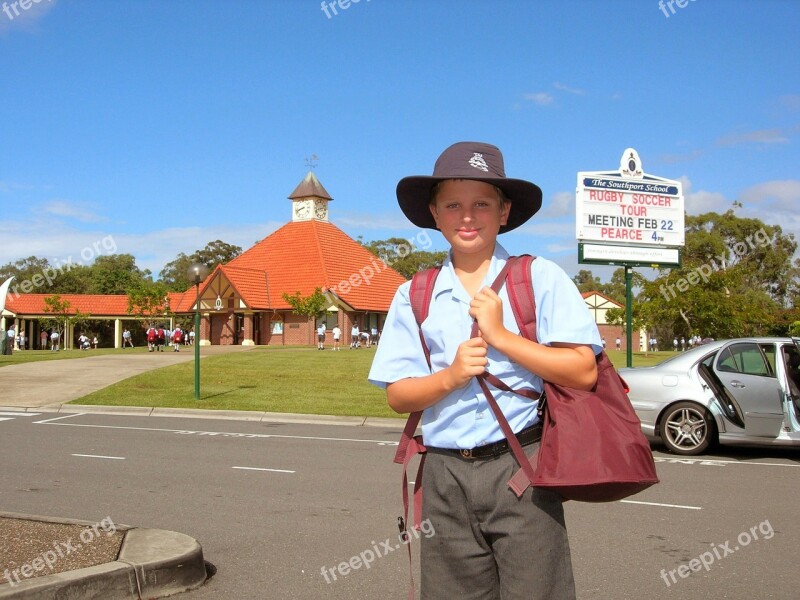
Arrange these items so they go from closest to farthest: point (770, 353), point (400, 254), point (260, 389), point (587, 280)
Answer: point (770, 353) < point (260, 389) < point (400, 254) < point (587, 280)

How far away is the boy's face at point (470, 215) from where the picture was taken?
8.75 feet

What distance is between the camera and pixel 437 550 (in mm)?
2553

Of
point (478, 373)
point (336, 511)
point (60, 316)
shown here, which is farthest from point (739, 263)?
point (478, 373)

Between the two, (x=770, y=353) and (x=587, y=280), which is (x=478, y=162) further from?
(x=587, y=280)

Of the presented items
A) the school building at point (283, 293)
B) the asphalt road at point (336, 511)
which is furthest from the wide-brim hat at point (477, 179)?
the school building at point (283, 293)

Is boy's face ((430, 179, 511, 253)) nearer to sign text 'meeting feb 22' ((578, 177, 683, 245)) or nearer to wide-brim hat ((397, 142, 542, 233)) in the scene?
wide-brim hat ((397, 142, 542, 233))

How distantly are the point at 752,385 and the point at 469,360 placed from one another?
9.13 metres

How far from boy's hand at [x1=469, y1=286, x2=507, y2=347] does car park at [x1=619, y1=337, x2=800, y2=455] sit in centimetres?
878

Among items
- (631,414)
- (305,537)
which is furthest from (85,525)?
(631,414)

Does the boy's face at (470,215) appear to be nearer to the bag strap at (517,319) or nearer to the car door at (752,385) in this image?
the bag strap at (517,319)

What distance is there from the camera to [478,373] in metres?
2.38

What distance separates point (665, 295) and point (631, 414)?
3886 centimetres

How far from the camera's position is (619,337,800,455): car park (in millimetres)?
10180

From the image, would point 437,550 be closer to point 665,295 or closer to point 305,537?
point 305,537
